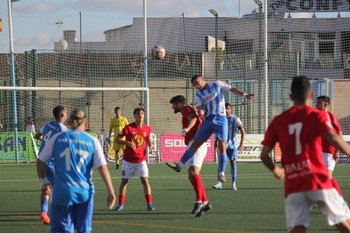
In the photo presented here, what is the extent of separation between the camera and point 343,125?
141 feet

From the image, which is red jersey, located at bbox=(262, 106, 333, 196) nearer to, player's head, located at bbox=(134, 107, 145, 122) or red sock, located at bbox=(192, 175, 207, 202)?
red sock, located at bbox=(192, 175, 207, 202)

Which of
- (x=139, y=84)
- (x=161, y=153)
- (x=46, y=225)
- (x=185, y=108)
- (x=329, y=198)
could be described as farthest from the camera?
(x=139, y=84)

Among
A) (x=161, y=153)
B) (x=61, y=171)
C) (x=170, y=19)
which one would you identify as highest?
(x=170, y=19)

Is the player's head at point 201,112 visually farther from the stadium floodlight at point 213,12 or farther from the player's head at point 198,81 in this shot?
the stadium floodlight at point 213,12

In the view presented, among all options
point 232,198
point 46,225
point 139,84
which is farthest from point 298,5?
point 46,225

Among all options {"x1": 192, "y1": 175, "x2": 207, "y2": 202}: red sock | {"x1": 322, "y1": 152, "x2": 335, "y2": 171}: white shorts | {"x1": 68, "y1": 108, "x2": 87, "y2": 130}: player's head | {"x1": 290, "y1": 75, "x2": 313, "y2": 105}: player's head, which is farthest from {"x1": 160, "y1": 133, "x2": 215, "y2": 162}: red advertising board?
{"x1": 290, "y1": 75, "x2": 313, "y2": 105}: player's head

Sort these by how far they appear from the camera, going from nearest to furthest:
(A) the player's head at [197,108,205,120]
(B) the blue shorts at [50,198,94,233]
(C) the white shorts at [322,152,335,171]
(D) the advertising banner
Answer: (B) the blue shorts at [50,198,94,233], (C) the white shorts at [322,152,335,171], (A) the player's head at [197,108,205,120], (D) the advertising banner

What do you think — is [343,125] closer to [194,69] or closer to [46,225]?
[194,69]

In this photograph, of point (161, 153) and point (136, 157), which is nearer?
point (136, 157)

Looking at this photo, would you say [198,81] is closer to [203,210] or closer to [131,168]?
[131,168]

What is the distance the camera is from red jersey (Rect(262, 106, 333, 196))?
7949 mm

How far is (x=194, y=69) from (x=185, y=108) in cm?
2747

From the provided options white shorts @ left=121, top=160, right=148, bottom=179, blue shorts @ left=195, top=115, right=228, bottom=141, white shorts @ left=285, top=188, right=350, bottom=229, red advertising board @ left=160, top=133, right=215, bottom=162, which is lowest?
red advertising board @ left=160, top=133, right=215, bottom=162

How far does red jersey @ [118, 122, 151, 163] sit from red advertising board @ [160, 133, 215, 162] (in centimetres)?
1683
